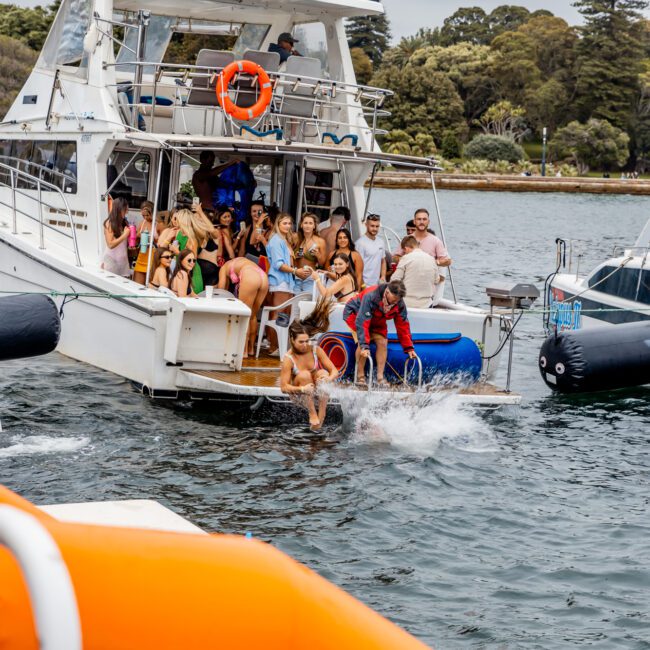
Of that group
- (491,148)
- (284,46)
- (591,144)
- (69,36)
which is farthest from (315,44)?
(591,144)

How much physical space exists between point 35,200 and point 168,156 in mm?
1697

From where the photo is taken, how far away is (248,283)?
40.1 feet

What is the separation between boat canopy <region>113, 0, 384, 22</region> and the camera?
14.4m

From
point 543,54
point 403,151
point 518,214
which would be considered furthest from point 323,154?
point 543,54

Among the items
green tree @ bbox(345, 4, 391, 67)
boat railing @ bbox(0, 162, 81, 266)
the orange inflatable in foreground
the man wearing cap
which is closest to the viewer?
the orange inflatable in foreground

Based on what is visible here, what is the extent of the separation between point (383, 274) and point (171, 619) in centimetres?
1080

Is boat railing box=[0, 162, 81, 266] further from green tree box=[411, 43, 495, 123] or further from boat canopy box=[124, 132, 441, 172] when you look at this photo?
green tree box=[411, 43, 495, 123]

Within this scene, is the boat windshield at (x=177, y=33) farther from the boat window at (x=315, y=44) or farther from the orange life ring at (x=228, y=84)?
the orange life ring at (x=228, y=84)

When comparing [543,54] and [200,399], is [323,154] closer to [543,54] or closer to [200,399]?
[200,399]

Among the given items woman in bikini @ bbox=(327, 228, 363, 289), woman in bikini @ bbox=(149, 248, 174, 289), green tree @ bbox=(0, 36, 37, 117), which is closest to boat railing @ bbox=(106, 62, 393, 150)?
woman in bikini @ bbox=(327, 228, 363, 289)

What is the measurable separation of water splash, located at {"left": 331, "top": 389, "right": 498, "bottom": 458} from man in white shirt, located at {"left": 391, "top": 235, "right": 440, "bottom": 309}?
4.77ft

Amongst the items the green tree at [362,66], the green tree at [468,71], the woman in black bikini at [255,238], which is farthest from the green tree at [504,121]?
the woman in black bikini at [255,238]

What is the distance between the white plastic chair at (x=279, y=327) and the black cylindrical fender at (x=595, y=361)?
3668 millimetres

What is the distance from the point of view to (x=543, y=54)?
114 meters
